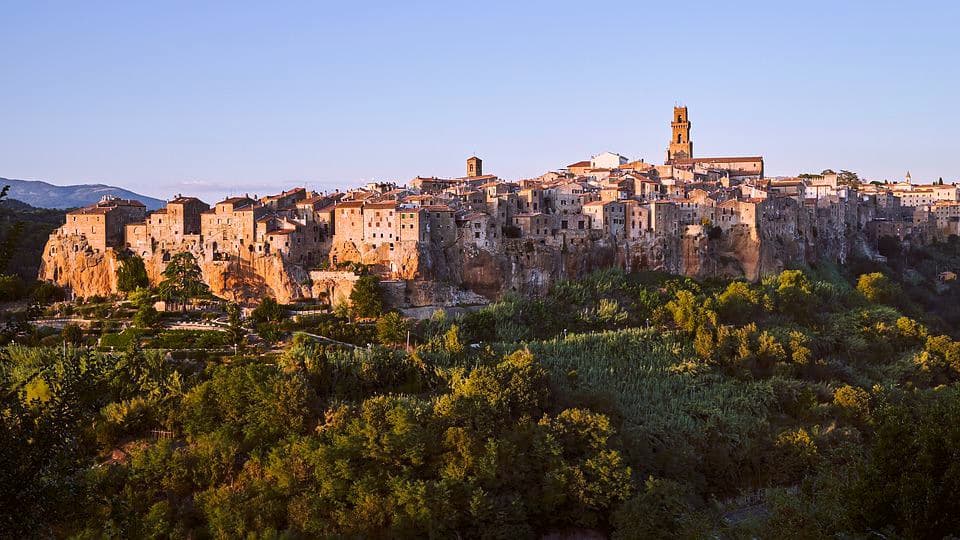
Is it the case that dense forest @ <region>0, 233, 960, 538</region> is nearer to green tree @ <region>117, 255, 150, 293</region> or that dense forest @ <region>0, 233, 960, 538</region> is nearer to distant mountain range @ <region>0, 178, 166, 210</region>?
green tree @ <region>117, 255, 150, 293</region>

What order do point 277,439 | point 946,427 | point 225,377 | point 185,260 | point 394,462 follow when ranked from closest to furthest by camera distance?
1. point 946,427
2. point 394,462
3. point 277,439
4. point 225,377
5. point 185,260

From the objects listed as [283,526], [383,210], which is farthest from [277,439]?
[383,210]

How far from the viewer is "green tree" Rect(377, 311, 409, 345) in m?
39.5

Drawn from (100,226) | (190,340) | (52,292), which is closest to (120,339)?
(190,340)

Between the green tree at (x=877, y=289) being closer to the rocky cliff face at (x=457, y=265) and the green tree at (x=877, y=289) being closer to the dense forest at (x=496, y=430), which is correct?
the rocky cliff face at (x=457, y=265)

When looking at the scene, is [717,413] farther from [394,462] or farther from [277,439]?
[277,439]

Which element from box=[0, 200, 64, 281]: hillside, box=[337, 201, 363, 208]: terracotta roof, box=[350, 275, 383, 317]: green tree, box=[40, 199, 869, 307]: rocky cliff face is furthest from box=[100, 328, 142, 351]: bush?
box=[337, 201, 363, 208]: terracotta roof

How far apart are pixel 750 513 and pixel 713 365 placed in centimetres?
1325

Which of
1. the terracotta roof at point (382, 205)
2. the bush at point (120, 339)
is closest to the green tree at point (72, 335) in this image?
the bush at point (120, 339)

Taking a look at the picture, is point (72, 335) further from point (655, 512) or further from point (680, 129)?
point (680, 129)

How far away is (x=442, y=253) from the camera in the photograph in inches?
1855

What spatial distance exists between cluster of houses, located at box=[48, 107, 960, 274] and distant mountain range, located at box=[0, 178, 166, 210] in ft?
246

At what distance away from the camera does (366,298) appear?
42.1 m

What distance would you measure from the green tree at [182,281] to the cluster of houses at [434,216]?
3.86 ft
